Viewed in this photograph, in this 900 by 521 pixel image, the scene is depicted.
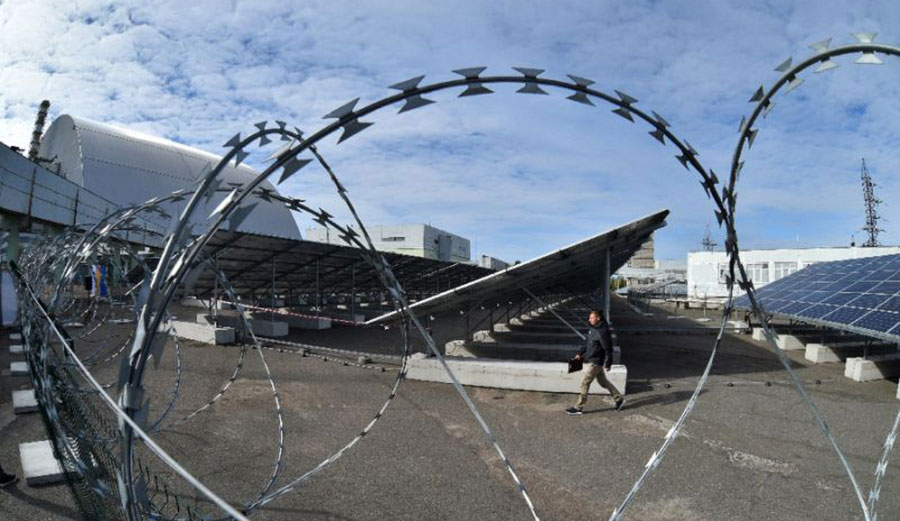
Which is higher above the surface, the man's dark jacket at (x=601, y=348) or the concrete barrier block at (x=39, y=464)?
the man's dark jacket at (x=601, y=348)

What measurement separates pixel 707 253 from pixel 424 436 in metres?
52.3

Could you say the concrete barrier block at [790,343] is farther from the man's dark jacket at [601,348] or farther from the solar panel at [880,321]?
the man's dark jacket at [601,348]

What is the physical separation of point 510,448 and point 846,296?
14.2 m

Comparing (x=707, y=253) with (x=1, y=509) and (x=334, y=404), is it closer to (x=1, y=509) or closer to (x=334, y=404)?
(x=334, y=404)

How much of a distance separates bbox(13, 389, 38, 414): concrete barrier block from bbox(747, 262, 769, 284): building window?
172ft

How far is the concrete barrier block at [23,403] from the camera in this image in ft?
27.9

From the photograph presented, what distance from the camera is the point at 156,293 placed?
9.55 feet

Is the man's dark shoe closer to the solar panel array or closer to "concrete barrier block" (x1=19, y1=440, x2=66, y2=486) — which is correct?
"concrete barrier block" (x1=19, y1=440, x2=66, y2=486)

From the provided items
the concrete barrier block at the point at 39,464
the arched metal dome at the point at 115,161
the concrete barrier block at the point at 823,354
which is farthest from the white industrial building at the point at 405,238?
the concrete barrier block at the point at 39,464

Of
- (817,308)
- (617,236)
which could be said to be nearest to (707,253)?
(817,308)

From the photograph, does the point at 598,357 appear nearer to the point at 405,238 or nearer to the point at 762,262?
the point at 762,262

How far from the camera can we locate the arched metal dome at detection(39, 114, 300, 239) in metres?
46.8

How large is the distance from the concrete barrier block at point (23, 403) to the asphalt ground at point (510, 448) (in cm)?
16

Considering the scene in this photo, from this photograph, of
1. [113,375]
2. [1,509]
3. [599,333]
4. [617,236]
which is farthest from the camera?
[113,375]
